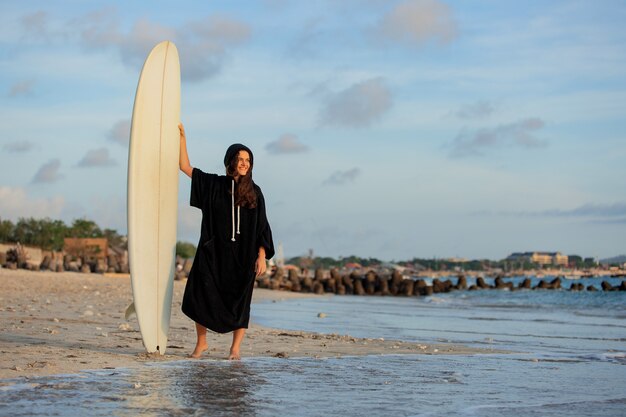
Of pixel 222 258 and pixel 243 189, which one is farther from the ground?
pixel 243 189

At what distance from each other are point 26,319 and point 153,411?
5692 mm

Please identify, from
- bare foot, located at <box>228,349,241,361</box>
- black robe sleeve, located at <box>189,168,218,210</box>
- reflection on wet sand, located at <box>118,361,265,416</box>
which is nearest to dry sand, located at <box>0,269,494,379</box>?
bare foot, located at <box>228,349,241,361</box>

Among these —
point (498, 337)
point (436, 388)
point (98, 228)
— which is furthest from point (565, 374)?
point (98, 228)

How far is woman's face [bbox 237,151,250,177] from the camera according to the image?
6.68 m

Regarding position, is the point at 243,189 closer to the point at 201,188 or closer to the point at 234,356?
the point at 201,188

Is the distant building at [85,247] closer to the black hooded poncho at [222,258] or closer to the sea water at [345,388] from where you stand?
the black hooded poncho at [222,258]

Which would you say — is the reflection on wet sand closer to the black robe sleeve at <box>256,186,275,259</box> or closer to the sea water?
the sea water

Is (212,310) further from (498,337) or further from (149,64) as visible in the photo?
(498,337)

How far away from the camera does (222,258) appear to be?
6668mm

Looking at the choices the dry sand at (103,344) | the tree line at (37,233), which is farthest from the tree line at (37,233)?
the dry sand at (103,344)

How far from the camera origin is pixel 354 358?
23.1ft

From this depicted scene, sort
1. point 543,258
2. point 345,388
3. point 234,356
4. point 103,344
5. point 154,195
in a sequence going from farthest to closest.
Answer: point 543,258 < point 103,344 < point 154,195 < point 234,356 < point 345,388

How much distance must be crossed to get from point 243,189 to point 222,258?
568mm

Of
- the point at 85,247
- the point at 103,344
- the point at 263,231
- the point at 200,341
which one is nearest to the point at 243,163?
the point at 263,231
